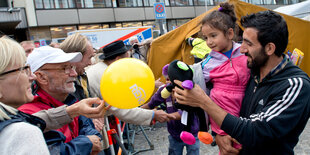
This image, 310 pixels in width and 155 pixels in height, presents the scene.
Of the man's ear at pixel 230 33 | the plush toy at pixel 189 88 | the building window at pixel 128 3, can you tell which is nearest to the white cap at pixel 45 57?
the plush toy at pixel 189 88

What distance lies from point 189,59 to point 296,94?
4.50m

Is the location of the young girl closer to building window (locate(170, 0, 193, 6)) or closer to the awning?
the awning

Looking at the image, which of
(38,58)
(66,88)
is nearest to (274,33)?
(66,88)

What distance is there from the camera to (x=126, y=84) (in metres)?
1.62

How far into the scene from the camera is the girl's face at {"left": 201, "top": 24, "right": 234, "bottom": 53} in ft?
6.08

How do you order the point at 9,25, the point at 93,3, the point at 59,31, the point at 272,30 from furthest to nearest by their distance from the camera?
the point at 93,3 < the point at 59,31 < the point at 9,25 < the point at 272,30

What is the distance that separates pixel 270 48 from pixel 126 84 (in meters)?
1.09

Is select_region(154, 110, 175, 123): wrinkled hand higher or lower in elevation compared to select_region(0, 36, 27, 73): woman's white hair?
lower

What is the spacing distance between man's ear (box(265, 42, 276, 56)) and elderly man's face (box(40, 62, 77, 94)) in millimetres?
1723

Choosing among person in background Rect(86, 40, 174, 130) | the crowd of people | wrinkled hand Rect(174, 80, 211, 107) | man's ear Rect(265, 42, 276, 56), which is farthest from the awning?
man's ear Rect(265, 42, 276, 56)

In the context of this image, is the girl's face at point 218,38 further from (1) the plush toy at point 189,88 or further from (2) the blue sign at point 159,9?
(2) the blue sign at point 159,9

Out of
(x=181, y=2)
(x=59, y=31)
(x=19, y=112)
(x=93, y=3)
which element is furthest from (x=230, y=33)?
(x=181, y=2)

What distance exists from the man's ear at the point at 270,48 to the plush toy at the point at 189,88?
21.5 inches

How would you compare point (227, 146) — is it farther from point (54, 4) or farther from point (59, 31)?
point (54, 4)
